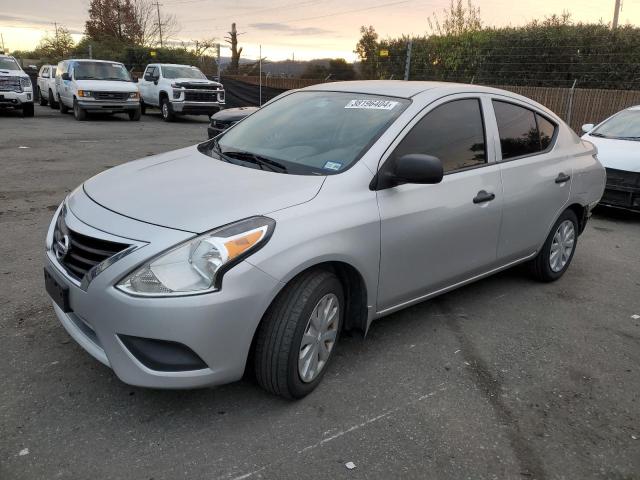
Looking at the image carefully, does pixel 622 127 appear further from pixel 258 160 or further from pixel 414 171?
pixel 258 160

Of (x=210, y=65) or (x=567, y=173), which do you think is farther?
(x=210, y=65)

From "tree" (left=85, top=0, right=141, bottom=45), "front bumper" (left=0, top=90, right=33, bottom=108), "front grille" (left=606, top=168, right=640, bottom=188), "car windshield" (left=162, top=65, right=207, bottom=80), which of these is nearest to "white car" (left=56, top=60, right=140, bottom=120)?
"front bumper" (left=0, top=90, right=33, bottom=108)

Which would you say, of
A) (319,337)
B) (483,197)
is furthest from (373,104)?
(319,337)

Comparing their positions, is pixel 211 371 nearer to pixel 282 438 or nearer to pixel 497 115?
pixel 282 438

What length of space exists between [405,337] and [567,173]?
211 cm

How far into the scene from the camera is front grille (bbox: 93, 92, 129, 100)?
17219 millimetres

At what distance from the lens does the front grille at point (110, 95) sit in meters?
17.2

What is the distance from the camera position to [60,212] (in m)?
3.27

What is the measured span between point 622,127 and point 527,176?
5102 millimetres

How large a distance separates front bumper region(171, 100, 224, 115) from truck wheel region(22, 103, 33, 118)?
4.28m

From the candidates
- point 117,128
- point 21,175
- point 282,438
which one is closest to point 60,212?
point 282,438

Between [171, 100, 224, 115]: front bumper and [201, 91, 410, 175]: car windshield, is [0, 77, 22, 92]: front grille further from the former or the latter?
[201, 91, 410, 175]: car windshield

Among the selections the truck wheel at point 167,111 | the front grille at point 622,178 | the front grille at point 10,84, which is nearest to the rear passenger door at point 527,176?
the front grille at point 622,178

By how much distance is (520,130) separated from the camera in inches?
172
